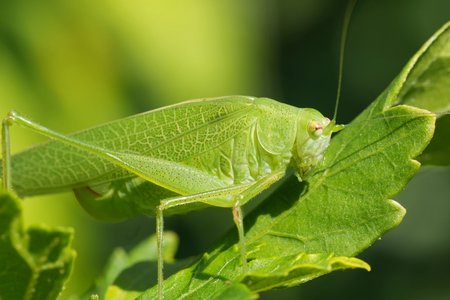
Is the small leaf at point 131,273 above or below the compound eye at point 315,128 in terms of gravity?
below

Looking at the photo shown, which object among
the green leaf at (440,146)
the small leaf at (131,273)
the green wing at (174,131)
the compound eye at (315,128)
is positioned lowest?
the small leaf at (131,273)

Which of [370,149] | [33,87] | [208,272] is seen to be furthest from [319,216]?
[33,87]

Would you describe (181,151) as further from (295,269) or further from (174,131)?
(295,269)

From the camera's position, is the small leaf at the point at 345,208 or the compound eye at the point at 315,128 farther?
the compound eye at the point at 315,128

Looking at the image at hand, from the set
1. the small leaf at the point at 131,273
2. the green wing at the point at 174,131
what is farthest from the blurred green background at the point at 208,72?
the green wing at the point at 174,131

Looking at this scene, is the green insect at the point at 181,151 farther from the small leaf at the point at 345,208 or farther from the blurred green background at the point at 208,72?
the blurred green background at the point at 208,72

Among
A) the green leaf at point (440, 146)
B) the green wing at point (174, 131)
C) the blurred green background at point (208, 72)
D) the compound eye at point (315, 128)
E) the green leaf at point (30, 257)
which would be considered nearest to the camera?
the green leaf at point (30, 257)

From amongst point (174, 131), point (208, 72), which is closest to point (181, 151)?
point (174, 131)

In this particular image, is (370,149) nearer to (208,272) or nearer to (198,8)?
(208,272)
